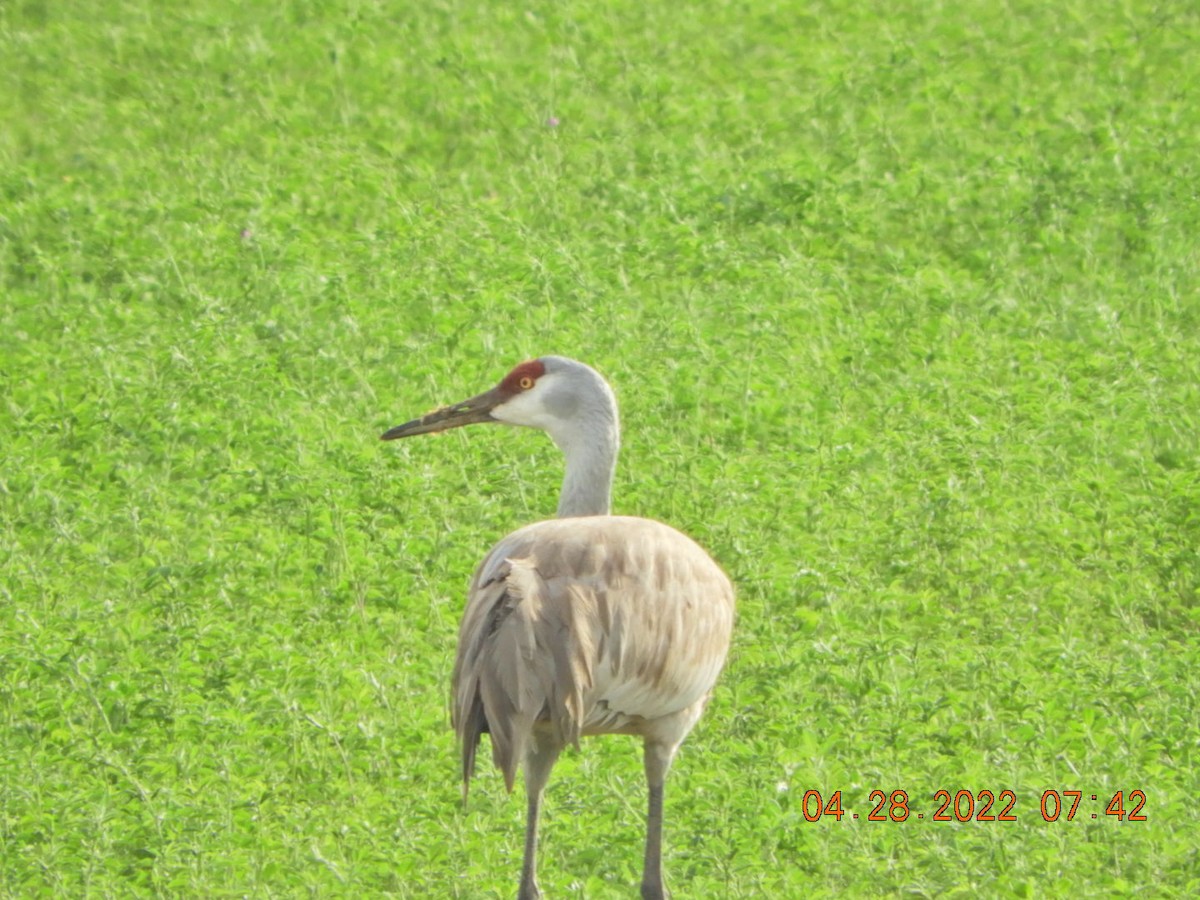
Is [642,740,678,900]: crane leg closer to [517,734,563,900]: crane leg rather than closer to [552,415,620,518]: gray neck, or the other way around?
[517,734,563,900]: crane leg

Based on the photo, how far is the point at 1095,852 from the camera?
6.64 meters

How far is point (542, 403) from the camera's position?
7262 millimetres

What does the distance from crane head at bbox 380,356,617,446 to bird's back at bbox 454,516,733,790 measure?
2.24 feet

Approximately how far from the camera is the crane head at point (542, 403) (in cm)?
711

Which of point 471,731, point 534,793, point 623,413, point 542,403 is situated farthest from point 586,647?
point 623,413

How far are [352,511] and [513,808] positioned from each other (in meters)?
2.08

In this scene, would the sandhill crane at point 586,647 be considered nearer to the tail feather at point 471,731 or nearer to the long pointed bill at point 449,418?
the tail feather at point 471,731

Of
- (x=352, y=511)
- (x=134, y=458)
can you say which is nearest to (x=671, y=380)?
(x=352, y=511)

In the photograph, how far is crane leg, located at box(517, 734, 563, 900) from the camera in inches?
240

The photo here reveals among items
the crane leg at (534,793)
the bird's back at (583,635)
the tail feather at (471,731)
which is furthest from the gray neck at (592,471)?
the tail feather at (471,731)

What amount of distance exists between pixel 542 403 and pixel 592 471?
37 centimetres

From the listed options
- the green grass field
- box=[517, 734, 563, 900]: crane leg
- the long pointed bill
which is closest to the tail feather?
box=[517, 734, 563, 900]: crane leg

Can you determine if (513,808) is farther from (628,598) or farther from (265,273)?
(265,273)

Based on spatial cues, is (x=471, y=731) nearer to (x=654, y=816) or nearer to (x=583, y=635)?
(x=583, y=635)
